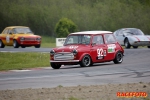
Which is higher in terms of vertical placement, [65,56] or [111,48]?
[111,48]

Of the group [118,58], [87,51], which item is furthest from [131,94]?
[118,58]

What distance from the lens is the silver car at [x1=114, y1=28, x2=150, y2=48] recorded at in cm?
3269

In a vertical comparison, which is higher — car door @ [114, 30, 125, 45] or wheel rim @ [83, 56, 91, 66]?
car door @ [114, 30, 125, 45]

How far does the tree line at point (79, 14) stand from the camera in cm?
5634

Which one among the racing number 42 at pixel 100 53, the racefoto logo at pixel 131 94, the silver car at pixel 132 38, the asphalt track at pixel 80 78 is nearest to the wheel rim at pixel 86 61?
the racing number 42 at pixel 100 53

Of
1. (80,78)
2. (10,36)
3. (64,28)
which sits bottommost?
(80,78)

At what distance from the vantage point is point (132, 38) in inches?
1298

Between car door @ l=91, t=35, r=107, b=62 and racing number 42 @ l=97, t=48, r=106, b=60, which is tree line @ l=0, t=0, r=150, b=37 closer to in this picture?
car door @ l=91, t=35, r=107, b=62

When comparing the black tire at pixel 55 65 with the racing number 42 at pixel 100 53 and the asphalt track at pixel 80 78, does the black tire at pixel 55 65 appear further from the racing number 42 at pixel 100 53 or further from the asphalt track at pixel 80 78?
the asphalt track at pixel 80 78

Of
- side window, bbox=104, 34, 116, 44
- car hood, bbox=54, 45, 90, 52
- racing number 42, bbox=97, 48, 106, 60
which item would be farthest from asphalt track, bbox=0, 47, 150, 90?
side window, bbox=104, 34, 116, 44

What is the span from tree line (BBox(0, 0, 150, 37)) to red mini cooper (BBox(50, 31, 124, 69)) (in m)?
33.5

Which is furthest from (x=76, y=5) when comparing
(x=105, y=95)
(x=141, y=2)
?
(x=105, y=95)

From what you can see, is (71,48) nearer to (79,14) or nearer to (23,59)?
(23,59)

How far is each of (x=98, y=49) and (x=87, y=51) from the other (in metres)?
0.72
